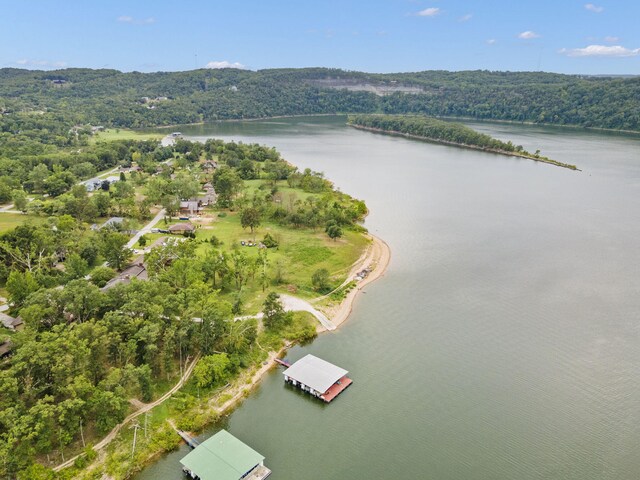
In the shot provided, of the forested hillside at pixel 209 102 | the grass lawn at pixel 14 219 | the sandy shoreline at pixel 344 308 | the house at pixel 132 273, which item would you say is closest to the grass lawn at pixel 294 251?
the sandy shoreline at pixel 344 308

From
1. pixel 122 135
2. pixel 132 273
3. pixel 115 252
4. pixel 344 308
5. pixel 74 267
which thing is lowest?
pixel 344 308

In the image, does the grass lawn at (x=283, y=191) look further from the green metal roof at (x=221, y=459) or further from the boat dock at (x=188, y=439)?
the green metal roof at (x=221, y=459)

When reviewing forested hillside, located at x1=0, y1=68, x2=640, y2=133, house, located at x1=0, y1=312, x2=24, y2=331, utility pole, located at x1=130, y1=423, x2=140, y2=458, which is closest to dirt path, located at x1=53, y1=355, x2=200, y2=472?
utility pole, located at x1=130, y1=423, x2=140, y2=458

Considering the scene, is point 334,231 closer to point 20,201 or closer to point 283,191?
point 283,191

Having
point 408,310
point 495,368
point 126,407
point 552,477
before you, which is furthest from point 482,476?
point 126,407

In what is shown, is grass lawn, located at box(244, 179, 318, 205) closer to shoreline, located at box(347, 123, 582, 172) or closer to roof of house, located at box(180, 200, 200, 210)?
roof of house, located at box(180, 200, 200, 210)

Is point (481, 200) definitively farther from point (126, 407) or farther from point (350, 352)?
point (126, 407)

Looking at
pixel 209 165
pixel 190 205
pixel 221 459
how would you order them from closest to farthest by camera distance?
1. pixel 221 459
2. pixel 190 205
3. pixel 209 165

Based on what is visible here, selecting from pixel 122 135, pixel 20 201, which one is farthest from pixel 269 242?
pixel 122 135
